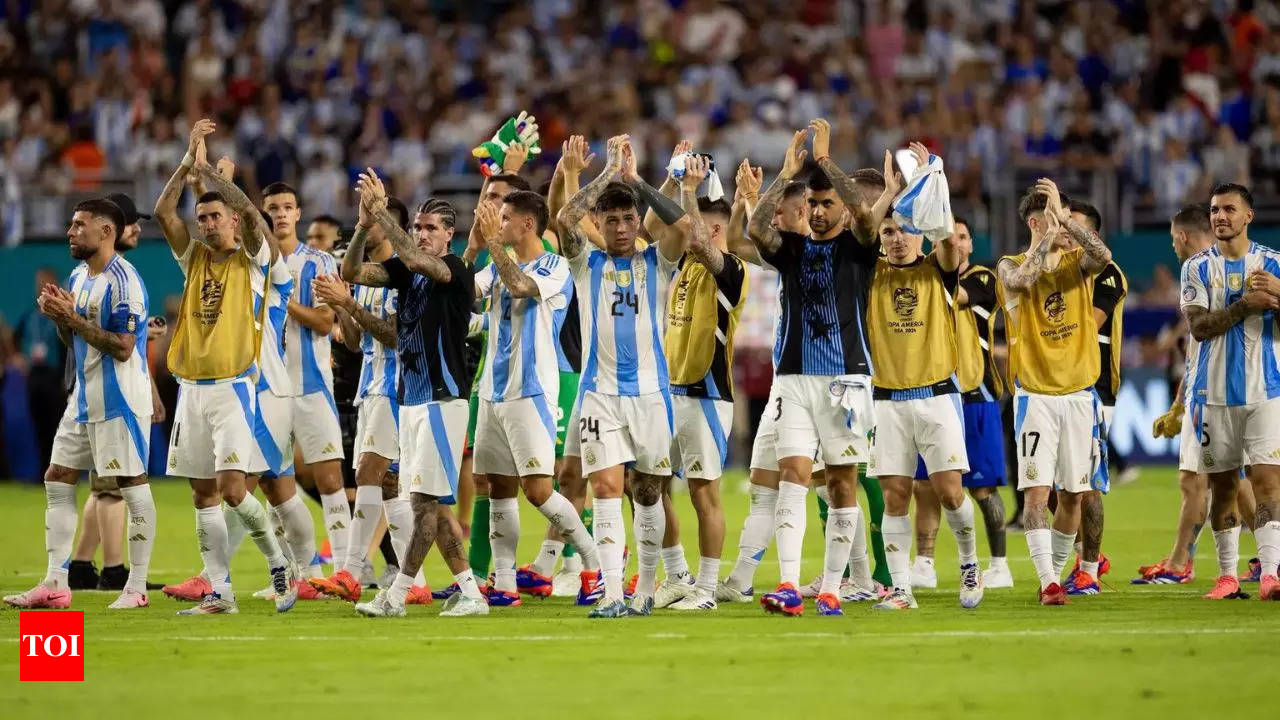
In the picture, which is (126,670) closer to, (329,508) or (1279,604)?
(329,508)

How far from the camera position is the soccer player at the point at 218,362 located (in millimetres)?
11969

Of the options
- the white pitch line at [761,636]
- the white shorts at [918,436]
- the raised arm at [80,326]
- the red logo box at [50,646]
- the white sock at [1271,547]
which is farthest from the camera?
the raised arm at [80,326]

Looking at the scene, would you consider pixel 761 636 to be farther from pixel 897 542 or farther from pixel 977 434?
pixel 977 434

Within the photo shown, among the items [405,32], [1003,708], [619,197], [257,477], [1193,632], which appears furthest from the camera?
[405,32]

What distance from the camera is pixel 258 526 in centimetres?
1210

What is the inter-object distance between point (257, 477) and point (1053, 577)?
5.69m

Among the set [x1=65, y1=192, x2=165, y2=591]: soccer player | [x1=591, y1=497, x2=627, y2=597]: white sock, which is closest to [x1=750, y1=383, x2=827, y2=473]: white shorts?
[x1=591, y1=497, x2=627, y2=597]: white sock

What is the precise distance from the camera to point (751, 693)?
8.31m

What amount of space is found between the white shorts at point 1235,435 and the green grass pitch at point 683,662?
97 centimetres

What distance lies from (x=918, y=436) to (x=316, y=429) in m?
4.47

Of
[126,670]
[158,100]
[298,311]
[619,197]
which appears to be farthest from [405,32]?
[126,670]

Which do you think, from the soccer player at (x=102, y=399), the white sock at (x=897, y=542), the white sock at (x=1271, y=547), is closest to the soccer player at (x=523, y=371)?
the white sock at (x=897, y=542)

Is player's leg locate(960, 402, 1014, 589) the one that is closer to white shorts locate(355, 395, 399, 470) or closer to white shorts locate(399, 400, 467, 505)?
white shorts locate(399, 400, 467, 505)

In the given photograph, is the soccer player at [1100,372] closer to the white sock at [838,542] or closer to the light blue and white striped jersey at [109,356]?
the white sock at [838,542]
